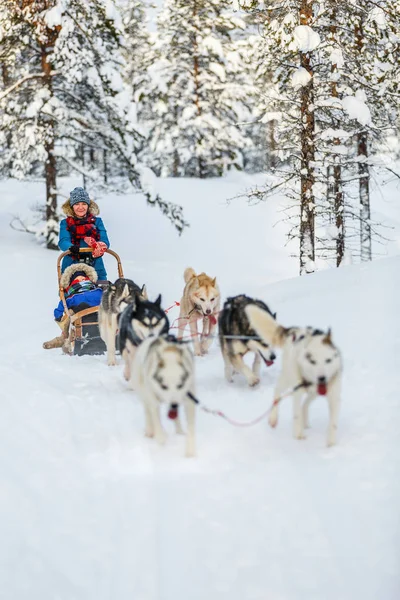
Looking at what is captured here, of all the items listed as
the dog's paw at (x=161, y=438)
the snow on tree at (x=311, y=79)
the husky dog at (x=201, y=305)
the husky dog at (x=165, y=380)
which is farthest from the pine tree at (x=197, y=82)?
the dog's paw at (x=161, y=438)

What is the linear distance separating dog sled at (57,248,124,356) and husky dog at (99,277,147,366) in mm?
494

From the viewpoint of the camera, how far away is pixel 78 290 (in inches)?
312

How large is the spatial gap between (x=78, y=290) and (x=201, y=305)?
1.74 metres

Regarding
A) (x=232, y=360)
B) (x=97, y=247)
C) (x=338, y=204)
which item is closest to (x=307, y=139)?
(x=338, y=204)

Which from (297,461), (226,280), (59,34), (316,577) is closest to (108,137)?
(59,34)

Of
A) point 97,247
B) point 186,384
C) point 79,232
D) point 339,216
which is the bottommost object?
point 186,384

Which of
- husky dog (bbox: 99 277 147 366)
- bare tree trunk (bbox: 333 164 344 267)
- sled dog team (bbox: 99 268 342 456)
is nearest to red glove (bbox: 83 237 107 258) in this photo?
husky dog (bbox: 99 277 147 366)

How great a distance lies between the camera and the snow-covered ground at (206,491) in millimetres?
3232

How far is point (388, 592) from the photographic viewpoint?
10.1 ft

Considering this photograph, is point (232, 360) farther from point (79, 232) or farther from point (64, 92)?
point (64, 92)

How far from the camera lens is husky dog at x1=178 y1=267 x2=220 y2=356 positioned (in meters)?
7.07

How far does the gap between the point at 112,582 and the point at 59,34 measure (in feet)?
43.8

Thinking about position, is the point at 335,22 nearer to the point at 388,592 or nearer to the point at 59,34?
the point at 59,34

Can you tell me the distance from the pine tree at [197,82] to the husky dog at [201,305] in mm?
17275
